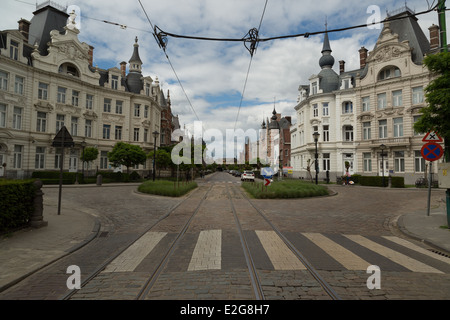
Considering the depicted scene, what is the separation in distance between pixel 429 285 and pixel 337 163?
35.9 m

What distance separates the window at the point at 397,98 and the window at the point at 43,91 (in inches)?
Answer: 1729

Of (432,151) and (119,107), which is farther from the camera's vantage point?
(119,107)

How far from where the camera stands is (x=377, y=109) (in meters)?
33.3

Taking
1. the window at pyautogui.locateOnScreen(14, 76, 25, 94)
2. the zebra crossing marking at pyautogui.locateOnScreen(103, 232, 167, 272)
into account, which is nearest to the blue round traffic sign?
the zebra crossing marking at pyautogui.locateOnScreen(103, 232, 167, 272)

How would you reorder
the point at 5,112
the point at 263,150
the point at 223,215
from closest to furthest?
the point at 223,215
the point at 5,112
the point at 263,150

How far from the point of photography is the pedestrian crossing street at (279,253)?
472 cm

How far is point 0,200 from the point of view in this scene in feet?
20.0

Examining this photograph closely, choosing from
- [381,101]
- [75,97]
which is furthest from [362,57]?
[75,97]

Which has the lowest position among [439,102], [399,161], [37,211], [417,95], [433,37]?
[37,211]

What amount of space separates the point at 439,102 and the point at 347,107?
108 feet

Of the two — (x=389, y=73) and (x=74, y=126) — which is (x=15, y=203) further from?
(x=389, y=73)

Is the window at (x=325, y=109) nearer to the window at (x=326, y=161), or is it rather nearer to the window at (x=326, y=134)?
the window at (x=326, y=134)
